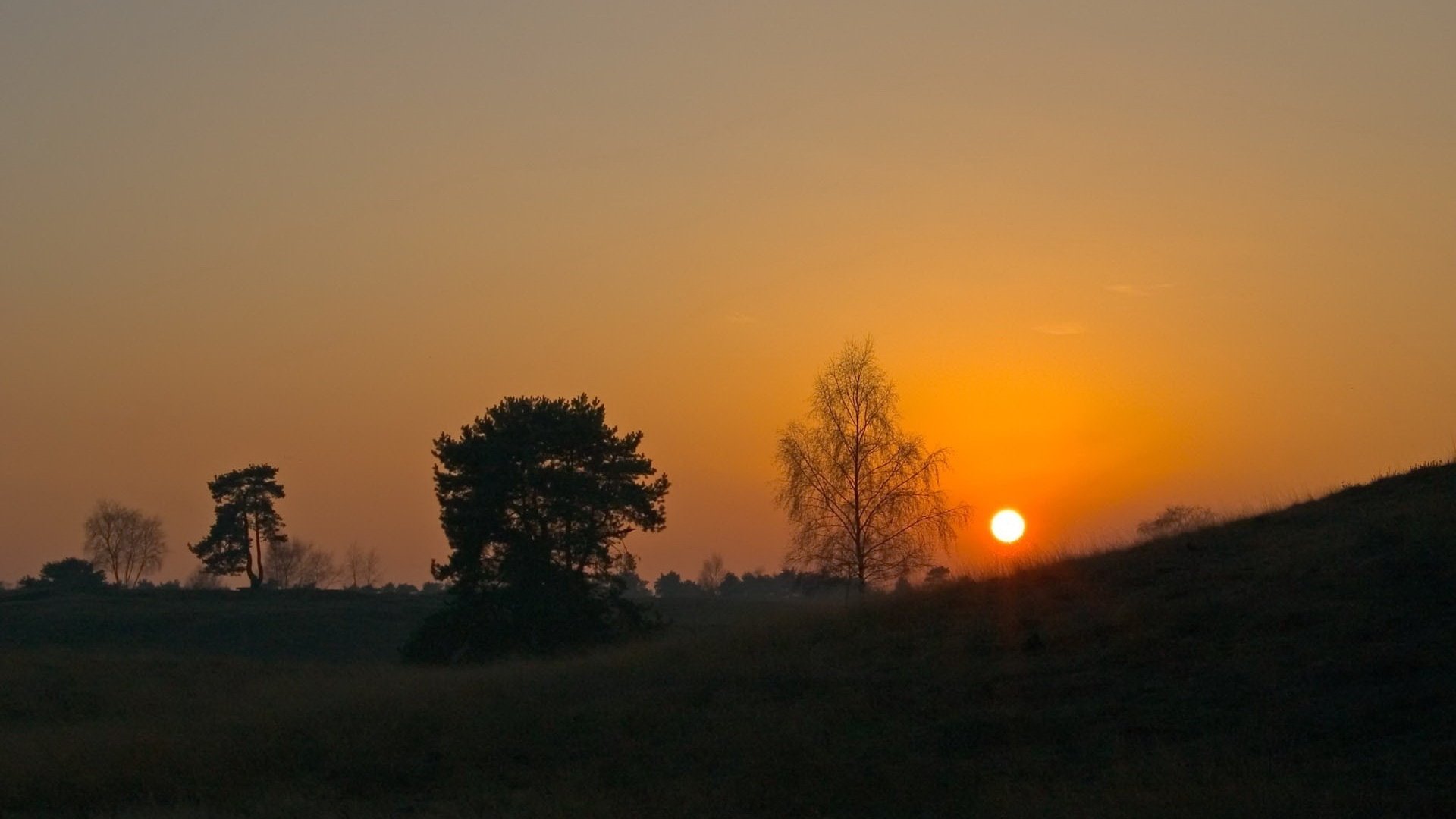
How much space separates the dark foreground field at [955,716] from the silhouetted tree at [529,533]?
14.8 meters

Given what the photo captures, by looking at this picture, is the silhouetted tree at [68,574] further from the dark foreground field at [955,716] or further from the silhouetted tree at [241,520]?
the dark foreground field at [955,716]

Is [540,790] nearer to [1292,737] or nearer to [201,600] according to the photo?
[1292,737]

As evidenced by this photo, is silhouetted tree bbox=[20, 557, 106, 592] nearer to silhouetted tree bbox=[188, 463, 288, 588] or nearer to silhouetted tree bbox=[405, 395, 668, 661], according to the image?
silhouetted tree bbox=[188, 463, 288, 588]

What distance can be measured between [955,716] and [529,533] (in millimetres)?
26830

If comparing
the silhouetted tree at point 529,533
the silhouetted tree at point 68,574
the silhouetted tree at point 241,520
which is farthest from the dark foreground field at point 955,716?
the silhouetted tree at point 68,574

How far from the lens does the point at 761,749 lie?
1567 centimetres

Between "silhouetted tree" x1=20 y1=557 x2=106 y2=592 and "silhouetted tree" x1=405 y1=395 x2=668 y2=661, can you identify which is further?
"silhouetted tree" x1=20 y1=557 x2=106 y2=592

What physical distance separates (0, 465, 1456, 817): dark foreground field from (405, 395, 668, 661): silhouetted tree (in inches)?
581

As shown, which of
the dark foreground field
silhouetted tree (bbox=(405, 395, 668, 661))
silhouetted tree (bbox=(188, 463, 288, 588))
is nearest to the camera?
the dark foreground field

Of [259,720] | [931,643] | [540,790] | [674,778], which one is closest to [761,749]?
[674,778]

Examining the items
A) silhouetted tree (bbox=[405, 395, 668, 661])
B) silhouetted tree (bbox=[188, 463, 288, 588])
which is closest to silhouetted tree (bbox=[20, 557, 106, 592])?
silhouetted tree (bbox=[188, 463, 288, 588])

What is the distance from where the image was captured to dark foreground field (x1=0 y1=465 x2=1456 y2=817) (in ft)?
42.9

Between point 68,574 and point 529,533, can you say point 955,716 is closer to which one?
point 529,533

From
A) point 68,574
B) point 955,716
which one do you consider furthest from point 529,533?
point 68,574
